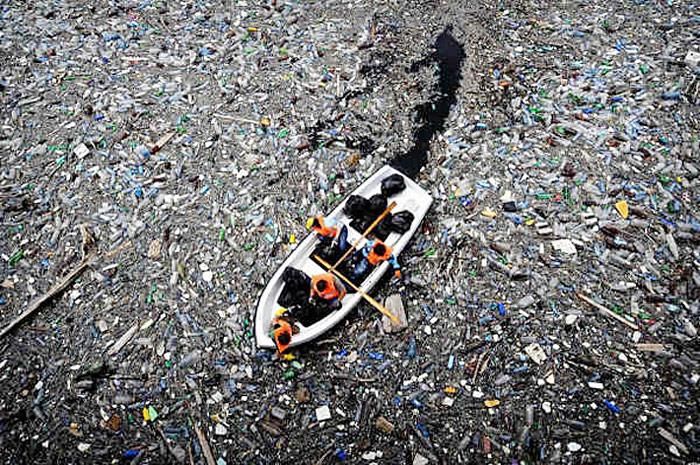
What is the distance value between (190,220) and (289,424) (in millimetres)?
1859

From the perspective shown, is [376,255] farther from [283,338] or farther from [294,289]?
[283,338]

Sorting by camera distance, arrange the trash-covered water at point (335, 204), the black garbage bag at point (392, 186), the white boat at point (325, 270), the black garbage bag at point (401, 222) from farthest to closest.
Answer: the black garbage bag at point (392, 186), the black garbage bag at point (401, 222), the white boat at point (325, 270), the trash-covered water at point (335, 204)

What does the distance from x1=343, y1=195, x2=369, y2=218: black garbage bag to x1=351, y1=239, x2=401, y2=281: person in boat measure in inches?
12.3

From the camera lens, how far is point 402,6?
5570mm

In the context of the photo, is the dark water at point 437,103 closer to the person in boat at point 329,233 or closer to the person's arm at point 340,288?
the person in boat at point 329,233

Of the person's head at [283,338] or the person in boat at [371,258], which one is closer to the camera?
the person's head at [283,338]

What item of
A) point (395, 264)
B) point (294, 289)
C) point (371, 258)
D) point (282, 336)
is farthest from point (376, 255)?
point (282, 336)

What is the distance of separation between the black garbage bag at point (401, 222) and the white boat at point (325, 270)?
31 mm

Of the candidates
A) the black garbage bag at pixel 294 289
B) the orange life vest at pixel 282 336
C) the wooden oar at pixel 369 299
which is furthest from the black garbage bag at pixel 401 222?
the orange life vest at pixel 282 336

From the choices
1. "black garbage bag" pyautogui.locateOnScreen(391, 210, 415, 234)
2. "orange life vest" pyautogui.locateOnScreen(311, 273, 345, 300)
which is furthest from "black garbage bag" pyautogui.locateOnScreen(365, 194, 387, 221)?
"orange life vest" pyautogui.locateOnScreen(311, 273, 345, 300)

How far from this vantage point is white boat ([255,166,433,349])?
3.38m

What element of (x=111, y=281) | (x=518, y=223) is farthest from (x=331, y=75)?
(x=111, y=281)

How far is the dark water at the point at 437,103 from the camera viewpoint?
4414 mm

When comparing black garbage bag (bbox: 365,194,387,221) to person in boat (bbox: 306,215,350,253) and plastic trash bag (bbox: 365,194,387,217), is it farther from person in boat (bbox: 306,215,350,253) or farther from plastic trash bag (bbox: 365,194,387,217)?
person in boat (bbox: 306,215,350,253)
